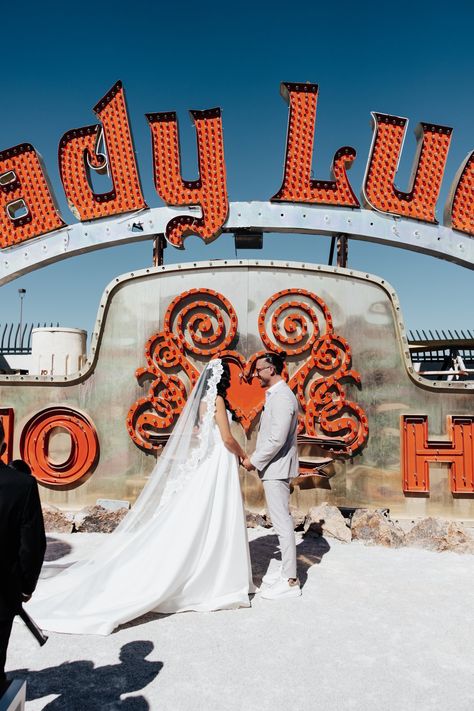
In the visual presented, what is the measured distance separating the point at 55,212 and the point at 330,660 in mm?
7759

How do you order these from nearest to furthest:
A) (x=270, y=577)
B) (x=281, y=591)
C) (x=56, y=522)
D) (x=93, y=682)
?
(x=93, y=682) < (x=281, y=591) < (x=270, y=577) < (x=56, y=522)

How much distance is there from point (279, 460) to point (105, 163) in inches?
248

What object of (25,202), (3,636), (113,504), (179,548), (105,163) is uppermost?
(105,163)

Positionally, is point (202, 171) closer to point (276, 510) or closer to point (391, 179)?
point (391, 179)

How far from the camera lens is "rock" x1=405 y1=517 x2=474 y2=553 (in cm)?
641

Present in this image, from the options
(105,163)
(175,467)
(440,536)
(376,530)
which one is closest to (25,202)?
(105,163)

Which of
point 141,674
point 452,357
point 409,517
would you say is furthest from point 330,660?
point 452,357

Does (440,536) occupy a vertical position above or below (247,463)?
below

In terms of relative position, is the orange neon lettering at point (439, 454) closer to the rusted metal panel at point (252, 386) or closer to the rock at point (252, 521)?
the rusted metal panel at point (252, 386)

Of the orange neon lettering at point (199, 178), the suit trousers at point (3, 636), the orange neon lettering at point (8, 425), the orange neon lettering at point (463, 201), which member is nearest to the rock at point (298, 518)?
the orange neon lettering at point (8, 425)

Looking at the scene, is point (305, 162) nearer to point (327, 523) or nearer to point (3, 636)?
point (327, 523)

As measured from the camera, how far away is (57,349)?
11789 mm

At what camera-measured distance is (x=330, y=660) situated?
136 inches

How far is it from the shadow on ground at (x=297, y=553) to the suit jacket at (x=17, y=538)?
325 centimetres
